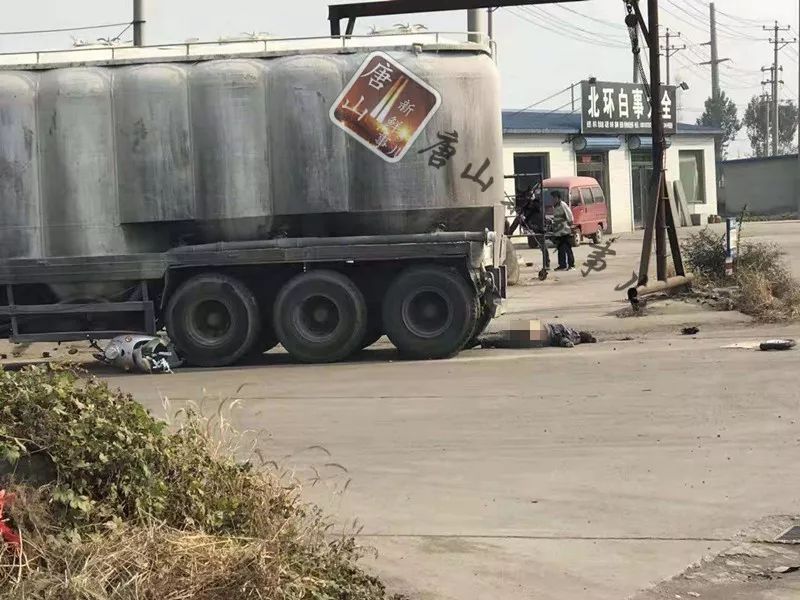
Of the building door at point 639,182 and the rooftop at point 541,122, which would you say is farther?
the building door at point 639,182

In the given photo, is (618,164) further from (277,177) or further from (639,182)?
(277,177)

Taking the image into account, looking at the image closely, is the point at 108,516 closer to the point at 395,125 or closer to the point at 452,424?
the point at 452,424

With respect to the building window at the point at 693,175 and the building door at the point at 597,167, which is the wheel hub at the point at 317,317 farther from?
the building window at the point at 693,175

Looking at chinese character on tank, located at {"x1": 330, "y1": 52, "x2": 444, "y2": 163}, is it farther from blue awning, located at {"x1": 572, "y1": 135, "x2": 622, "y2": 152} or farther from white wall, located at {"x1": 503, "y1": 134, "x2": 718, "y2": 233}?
blue awning, located at {"x1": 572, "y1": 135, "x2": 622, "y2": 152}

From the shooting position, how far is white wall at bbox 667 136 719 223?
→ 2154 inches

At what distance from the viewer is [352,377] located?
42.3 ft

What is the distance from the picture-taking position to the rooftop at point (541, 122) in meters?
47.0

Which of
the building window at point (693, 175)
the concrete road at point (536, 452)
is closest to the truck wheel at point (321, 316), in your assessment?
the concrete road at point (536, 452)

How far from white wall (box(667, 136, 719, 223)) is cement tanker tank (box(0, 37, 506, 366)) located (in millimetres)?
41831

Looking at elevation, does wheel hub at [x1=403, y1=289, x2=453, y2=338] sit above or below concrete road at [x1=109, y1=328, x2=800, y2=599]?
above

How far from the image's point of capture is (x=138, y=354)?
1432 cm

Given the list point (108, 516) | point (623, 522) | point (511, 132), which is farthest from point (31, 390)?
point (511, 132)

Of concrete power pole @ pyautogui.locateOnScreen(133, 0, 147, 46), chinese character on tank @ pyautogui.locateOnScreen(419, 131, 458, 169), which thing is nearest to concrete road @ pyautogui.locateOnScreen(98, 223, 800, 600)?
chinese character on tank @ pyautogui.locateOnScreen(419, 131, 458, 169)

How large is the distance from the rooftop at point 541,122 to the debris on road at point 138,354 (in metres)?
32.6
